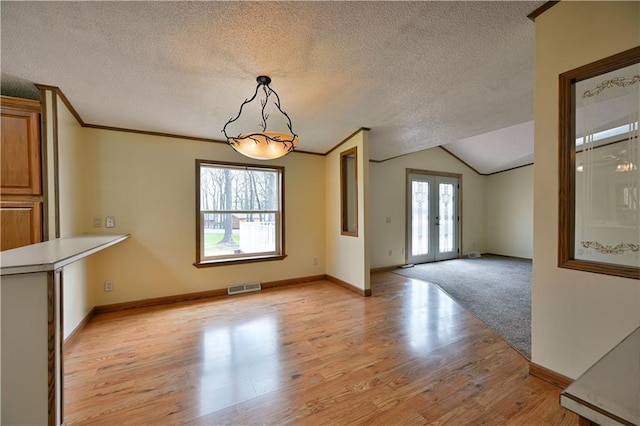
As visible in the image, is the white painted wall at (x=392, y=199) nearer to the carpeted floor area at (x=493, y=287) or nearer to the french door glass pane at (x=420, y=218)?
the french door glass pane at (x=420, y=218)

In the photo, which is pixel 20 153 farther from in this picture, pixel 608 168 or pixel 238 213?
pixel 608 168

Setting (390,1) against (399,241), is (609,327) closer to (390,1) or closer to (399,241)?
(390,1)

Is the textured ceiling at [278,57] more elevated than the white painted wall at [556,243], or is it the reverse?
the textured ceiling at [278,57]

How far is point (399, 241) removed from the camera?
18.8 ft

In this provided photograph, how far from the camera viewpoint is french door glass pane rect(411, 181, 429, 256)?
5992 mm

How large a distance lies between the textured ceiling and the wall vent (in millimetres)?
2317

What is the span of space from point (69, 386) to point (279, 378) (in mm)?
1467

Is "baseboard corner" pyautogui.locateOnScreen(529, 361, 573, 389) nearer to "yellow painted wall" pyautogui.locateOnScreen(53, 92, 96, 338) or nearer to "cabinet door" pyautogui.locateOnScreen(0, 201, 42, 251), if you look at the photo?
"yellow painted wall" pyautogui.locateOnScreen(53, 92, 96, 338)

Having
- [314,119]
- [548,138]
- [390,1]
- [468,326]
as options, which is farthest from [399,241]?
[390,1]

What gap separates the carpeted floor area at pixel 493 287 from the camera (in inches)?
107

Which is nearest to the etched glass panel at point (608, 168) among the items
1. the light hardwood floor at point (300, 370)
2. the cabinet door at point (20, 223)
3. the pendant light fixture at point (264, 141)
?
the light hardwood floor at point (300, 370)

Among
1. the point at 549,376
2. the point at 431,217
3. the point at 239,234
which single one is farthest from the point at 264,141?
the point at 431,217

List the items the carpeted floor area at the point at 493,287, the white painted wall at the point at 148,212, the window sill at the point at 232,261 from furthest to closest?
the window sill at the point at 232,261 < the white painted wall at the point at 148,212 < the carpeted floor area at the point at 493,287

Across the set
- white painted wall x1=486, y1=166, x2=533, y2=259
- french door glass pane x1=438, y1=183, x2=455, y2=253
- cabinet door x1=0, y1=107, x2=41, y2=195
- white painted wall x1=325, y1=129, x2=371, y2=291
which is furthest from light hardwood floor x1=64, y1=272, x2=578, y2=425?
white painted wall x1=486, y1=166, x2=533, y2=259
